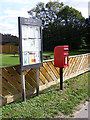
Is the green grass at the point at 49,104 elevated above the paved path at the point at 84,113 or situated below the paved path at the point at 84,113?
above

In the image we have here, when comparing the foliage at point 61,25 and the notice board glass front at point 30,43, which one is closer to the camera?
the notice board glass front at point 30,43

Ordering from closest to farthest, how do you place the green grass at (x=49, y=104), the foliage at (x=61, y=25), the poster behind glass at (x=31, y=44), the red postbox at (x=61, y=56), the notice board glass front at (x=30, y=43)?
the green grass at (x=49, y=104), the notice board glass front at (x=30, y=43), the poster behind glass at (x=31, y=44), the red postbox at (x=61, y=56), the foliage at (x=61, y=25)

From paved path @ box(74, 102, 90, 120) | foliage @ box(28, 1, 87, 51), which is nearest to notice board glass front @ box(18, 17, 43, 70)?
paved path @ box(74, 102, 90, 120)

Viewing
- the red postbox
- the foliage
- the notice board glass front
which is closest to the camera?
the notice board glass front

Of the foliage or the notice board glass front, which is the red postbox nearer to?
the notice board glass front

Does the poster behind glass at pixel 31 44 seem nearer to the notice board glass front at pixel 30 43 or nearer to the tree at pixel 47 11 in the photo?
the notice board glass front at pixel 30 43

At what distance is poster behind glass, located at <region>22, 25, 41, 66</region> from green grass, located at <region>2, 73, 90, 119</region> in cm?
113

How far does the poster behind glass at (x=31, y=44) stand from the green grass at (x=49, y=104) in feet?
3.72

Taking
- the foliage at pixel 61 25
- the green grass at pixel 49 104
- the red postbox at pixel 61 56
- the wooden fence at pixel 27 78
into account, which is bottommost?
the green grass at pixel 49 104

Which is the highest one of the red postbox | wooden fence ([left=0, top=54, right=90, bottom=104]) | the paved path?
the red postbox

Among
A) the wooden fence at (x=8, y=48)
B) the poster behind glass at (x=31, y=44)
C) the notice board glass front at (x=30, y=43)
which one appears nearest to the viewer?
the notice board glass front at (x=30, y=43)

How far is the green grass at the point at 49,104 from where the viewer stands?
3.47m

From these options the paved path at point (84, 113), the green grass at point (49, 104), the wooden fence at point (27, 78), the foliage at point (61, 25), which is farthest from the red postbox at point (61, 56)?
the foliage at point (61, 25)

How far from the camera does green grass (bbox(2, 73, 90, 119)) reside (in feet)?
11.4
